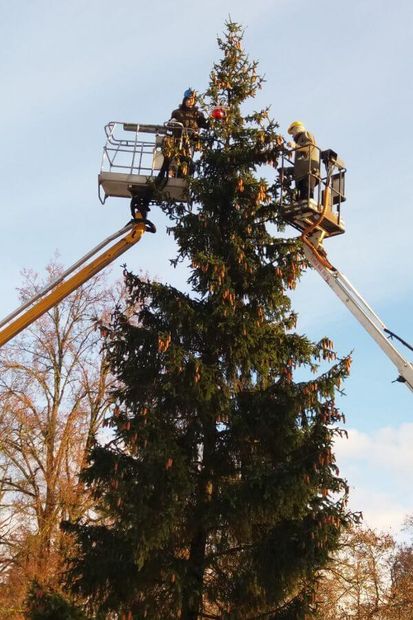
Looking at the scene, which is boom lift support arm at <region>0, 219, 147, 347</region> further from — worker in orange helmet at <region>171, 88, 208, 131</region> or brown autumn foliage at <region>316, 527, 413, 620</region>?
brown autumn foliage at <region>316, 527, 413, 620</region>

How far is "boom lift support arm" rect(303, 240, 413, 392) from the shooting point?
10.0 meters

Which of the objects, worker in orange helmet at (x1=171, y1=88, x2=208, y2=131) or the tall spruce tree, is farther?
worker in orange helmet at (x1=171, y1=88, x2=208, y2=131)

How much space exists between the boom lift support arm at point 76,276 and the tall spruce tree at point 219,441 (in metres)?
1.21

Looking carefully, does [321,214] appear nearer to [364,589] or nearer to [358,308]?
[358,308]

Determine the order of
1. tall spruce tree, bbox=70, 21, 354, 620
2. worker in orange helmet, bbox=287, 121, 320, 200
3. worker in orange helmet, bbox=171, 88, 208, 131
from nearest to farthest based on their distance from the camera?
tall spruce tree, bbox=70, 21, 354, 620, worker in orange helmet, bbox=287, 121, 320, 200, worker in orange helmet, bbox=171, 88, 208, 131

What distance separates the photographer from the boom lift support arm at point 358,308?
1001cm

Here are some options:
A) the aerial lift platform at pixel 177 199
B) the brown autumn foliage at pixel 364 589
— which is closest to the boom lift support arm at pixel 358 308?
the aerial lift platform at pixel 177 199

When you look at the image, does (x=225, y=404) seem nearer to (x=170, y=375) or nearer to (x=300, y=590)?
(x=170, y=375)

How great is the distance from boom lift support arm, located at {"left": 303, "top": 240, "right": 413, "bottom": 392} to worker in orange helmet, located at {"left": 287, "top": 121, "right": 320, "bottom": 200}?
95cm

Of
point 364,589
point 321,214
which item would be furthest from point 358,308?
point 364,589

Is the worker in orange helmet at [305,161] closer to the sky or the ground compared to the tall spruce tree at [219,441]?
closer to the sky

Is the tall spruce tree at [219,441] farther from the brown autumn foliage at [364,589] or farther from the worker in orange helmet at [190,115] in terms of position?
the brown autumn foliage at [364,589]

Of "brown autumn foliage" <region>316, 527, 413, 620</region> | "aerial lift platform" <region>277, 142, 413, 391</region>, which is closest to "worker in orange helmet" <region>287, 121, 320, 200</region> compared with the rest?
"aerial lift platform" <region>277, 142, 413, 391</region>

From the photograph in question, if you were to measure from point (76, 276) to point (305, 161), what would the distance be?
15.1 feet
